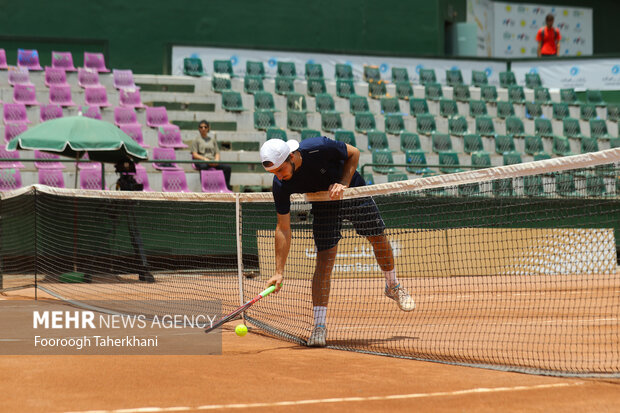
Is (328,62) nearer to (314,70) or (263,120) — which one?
(314,70)

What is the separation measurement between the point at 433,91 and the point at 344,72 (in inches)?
110

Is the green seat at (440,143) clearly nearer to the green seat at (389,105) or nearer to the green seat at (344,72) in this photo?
the green seat at (389,105)

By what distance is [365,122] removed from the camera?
20.6 metres

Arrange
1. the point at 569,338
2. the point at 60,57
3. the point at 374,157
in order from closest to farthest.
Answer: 1. the point at 569,338
2. the point at 374,157
3. the point at 60,57

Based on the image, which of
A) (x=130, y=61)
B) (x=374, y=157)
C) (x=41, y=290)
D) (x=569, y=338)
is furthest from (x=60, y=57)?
(x=569, y=338)

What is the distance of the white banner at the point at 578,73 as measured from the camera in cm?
2531

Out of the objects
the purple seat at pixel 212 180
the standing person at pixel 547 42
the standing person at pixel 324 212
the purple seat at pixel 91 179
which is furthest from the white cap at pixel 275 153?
the standing person at pixel 547 42

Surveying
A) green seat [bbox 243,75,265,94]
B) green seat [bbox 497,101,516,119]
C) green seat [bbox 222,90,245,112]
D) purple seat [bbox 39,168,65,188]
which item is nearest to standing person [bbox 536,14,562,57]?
green seat [bbox 497,101,516,119]

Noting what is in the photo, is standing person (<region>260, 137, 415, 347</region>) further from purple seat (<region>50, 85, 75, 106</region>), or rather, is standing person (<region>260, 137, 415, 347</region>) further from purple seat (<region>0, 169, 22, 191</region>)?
purple seat (<region>50, 85, 75, 106</region>)

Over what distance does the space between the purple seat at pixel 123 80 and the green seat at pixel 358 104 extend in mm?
5940

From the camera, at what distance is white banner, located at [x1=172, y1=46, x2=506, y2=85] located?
912 inches

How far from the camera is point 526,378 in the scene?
17.5ft

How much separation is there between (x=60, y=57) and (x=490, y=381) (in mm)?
18364

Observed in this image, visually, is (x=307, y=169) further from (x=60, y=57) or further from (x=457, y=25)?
(x=457, y=25)
